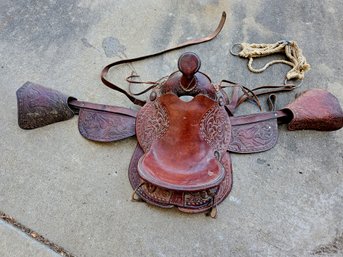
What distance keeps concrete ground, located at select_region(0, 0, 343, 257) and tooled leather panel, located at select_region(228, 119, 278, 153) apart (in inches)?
2.1

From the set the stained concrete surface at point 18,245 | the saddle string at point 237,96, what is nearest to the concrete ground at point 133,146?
the stained concrete surface at point 18,245

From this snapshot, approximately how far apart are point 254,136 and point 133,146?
491 mm

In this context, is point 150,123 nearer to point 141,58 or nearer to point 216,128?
point 216,128

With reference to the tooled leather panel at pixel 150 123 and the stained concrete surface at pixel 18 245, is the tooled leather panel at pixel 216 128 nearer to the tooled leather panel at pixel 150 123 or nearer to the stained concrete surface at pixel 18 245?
the tooled leather panel at pixel 150 123

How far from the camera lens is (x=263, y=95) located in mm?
1820

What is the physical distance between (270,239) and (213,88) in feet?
1.89

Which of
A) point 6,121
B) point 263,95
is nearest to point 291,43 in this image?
point 263,95

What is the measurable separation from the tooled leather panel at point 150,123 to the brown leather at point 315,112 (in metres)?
0.52

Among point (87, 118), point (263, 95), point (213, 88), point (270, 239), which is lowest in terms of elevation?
point (270, 239)

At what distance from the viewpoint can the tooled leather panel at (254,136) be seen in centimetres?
162

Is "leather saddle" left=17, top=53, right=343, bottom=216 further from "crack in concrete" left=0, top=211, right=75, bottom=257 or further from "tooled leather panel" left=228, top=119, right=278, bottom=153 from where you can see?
"crack in concrete" left=0, top=211, right=75, bottom=257

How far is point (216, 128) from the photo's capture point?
152 centimetres

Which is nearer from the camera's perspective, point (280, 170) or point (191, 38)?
point (280, 170)

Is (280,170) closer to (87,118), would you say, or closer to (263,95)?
(263,95)
